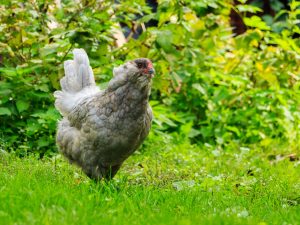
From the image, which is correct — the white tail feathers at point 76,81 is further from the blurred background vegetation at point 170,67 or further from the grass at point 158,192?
the grass at point 158,192

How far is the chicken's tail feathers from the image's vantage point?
565cm

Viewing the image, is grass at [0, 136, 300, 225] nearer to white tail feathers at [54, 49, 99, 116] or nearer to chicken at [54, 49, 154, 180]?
chicken at [54, 49, 154, 180]

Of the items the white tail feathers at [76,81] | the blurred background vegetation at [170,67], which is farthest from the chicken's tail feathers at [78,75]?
the blurred background vegetation at [170,67]

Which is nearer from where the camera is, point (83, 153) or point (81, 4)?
point (83, 153)

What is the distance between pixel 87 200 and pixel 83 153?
1.00 metres

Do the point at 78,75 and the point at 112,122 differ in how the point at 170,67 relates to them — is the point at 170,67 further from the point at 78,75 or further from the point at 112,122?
the point at 112,122

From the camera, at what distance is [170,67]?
7.02m

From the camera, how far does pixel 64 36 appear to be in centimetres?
623

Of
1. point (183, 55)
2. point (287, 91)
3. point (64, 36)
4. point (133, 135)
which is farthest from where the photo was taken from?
point (287, 91)

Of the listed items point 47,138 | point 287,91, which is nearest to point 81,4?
point 47,138

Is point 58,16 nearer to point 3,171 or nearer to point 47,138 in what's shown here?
point 47,138

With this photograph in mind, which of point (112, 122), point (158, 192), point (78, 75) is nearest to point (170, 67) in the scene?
point (78, 75)

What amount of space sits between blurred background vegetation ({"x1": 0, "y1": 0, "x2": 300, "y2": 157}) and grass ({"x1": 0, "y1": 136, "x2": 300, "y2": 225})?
76 centimetres

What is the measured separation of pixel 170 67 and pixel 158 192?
266cm
